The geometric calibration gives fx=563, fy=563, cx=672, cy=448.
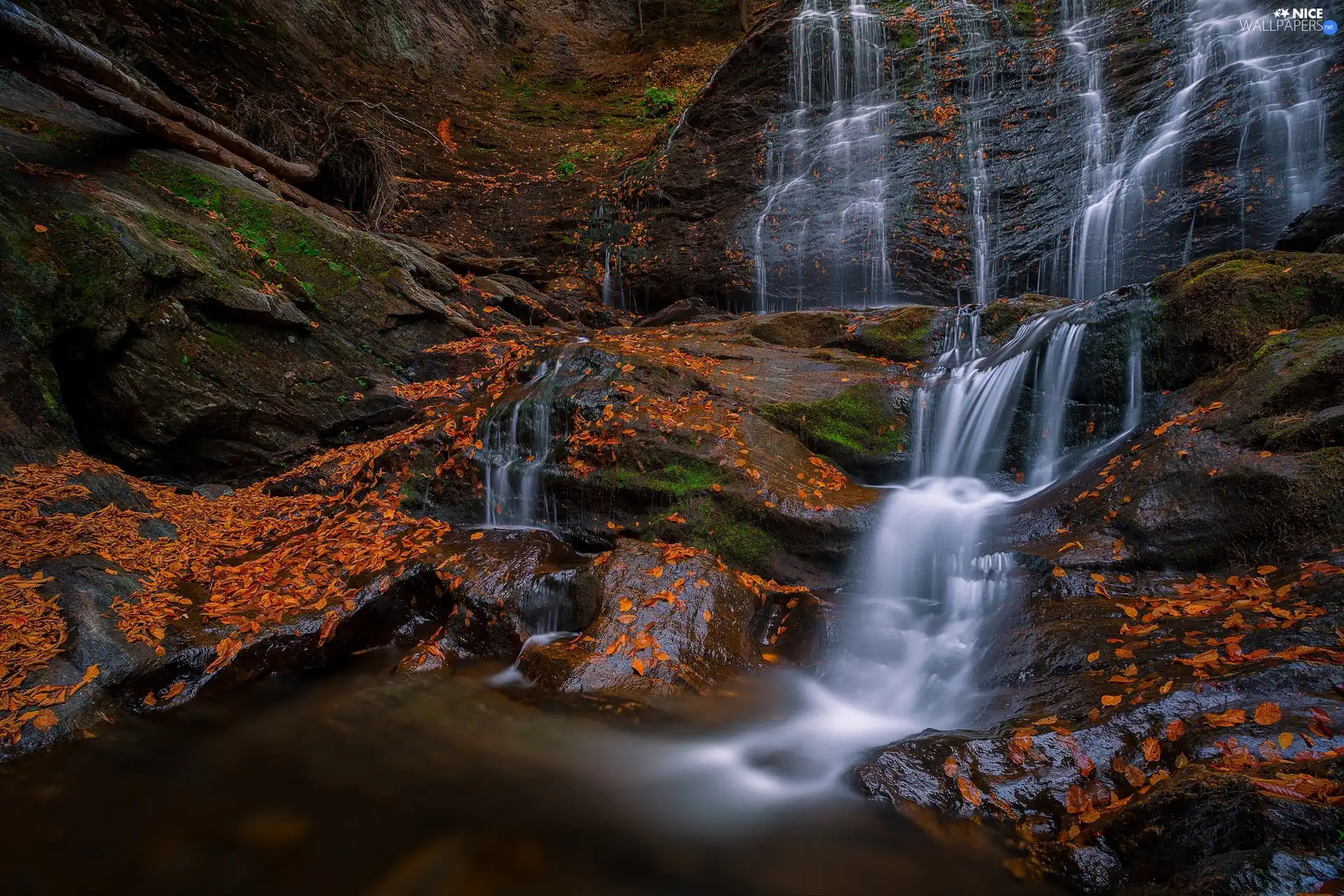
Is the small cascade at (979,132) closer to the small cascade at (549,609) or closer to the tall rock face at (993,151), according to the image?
the tall rock face at (993,151)

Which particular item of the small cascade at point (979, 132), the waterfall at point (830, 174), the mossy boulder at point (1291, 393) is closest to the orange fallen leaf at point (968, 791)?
the mossy boulder at point (1291, 393)

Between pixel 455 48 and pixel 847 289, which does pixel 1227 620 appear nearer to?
pixel 847 289

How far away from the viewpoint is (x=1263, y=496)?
3.67 metres

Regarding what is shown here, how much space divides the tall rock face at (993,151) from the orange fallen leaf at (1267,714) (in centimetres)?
836

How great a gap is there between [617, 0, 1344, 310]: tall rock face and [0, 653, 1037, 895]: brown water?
9.63 m

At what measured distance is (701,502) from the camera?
5.31 meters

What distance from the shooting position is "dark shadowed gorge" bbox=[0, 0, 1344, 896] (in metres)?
2.41

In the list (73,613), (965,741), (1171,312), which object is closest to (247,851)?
(73,613)

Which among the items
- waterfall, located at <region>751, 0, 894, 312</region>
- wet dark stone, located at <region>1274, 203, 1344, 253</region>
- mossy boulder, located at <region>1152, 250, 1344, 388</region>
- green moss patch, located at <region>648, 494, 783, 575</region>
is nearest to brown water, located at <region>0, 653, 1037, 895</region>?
green moss patch, located at <region>648, 494, 783, 575</region>

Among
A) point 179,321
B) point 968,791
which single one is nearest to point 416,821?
point 968,791

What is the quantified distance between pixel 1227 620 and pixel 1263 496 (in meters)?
1.20

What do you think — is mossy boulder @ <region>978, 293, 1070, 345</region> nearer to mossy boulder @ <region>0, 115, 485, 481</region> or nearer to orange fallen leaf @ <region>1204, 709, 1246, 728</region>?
orange fallen leaf @ <region>1204, 709, 1246, 728</region>

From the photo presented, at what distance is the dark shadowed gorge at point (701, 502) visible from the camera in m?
2.41

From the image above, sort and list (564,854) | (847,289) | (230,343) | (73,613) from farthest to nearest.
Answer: (847,289) → (230,343) → (73,613) → (564,854)
